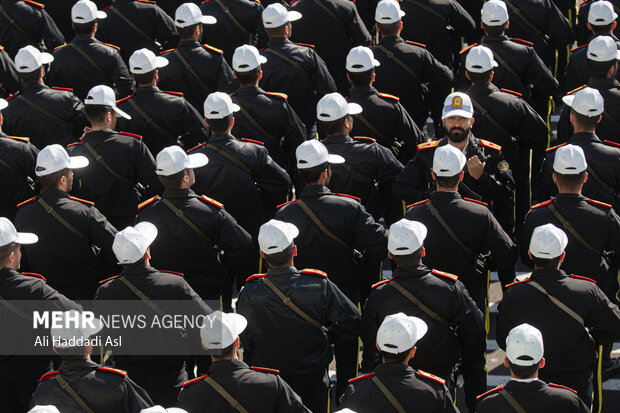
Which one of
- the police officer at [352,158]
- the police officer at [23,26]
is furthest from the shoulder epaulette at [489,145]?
the police officer at [23,26]

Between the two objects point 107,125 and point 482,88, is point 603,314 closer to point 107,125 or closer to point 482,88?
point 482,88

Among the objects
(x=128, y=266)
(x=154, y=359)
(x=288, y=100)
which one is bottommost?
(x=288, y=100)

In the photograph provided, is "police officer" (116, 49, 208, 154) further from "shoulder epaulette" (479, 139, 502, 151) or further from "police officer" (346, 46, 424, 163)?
"shoulder epaulette" (479, 139, 502, 151)

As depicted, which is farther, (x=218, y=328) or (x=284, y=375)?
(x=284, y=375)

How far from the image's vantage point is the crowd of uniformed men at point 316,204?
331 inches

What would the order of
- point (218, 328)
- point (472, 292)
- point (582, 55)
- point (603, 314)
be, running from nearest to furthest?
point (218, 328) → point (603, 314) → point (472, 292) → point (582, 55)

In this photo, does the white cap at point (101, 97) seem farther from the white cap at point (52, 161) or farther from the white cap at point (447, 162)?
the white cap at point (447, 162)

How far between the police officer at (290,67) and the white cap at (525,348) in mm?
6106

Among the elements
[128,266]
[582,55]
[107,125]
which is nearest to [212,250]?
[128,266]

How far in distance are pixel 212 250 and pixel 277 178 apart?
1444 mm

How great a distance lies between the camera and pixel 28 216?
32.3ft

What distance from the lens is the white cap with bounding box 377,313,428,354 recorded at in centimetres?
763

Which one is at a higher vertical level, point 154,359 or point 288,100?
point 154,359

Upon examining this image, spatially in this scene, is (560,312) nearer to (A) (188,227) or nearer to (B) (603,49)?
(A) (188,227)
